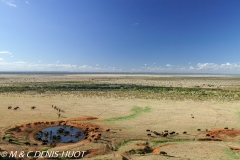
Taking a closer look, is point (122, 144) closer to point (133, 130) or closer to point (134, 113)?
point (133, 130)

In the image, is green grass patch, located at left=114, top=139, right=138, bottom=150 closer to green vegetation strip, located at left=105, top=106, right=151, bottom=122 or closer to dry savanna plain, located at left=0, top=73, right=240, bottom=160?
dry savanna plain, located at left=0, top=73, right=240, bottom=160

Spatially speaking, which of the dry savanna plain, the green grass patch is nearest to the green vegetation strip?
the dry savanna plain

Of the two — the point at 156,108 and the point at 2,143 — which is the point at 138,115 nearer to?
the point at 156,108

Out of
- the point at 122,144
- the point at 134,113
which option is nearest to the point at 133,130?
the point at 122,144

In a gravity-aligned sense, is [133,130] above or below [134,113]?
below

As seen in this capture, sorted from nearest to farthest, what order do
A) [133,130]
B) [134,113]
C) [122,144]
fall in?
1. [122,144]
2. [133,130]
3. [134,113]

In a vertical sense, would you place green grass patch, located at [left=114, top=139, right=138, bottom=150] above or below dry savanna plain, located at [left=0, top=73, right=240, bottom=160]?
below

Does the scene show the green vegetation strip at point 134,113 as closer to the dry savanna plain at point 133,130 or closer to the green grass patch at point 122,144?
the dry savanna plain at point 133,130

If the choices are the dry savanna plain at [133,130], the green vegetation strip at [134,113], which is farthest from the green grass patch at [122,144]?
the green vegetation strip at [134,113]

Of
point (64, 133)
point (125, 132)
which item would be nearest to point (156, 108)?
point (125, 132)

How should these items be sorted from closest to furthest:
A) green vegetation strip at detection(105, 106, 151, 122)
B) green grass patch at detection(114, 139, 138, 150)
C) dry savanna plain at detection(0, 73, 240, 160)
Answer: dry savanna plain at detection(0, 73, 240, 160) < green grass patch at detection(114, 139, 138, 150) < green vegetation strip at detection(105, 106, 151, 122)

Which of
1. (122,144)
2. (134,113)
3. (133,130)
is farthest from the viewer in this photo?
(134,113)
